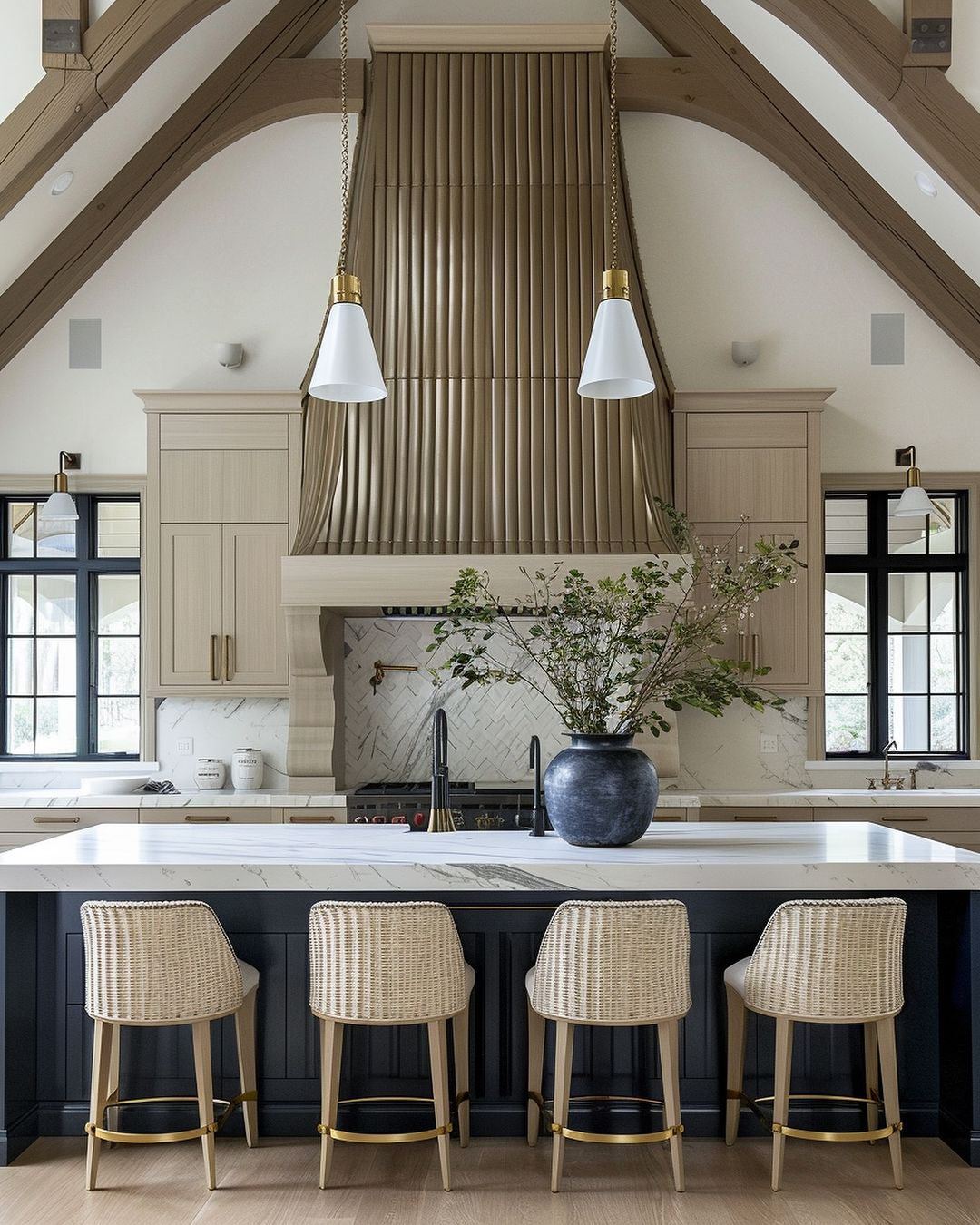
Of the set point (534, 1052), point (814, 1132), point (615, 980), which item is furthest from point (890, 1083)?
point (534, 1052)

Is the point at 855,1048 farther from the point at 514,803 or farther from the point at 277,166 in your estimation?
the point at 277,166

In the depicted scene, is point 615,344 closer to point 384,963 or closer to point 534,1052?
point 384,963

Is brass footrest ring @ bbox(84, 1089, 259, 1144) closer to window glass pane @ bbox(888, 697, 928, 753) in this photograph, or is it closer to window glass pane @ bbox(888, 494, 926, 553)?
window glass pane @ bbox(888, 697, 928, 753)

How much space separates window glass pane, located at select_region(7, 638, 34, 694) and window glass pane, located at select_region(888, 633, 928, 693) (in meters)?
4.37

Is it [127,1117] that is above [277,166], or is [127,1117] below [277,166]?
below

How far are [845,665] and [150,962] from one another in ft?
13.3

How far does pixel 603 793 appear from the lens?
3.16 metres

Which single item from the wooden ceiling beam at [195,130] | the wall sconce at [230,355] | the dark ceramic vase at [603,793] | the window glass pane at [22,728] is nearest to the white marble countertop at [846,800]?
the dark ceramic vase at [603,793]

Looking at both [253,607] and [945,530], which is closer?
[253,607]

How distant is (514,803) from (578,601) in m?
1.96

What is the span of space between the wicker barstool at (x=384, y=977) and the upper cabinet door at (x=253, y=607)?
2653mm

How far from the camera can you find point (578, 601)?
325 centimetres

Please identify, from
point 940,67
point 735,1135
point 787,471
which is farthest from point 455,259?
point 735,1135

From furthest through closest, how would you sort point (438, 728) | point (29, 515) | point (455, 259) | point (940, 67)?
point (29, 515), point (455, 259), point (940, 67), point (438, 728)
